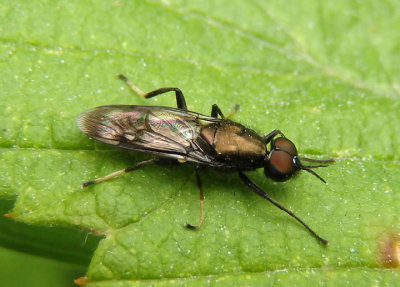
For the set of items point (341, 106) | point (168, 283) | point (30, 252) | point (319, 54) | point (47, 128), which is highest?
point (319, 54)

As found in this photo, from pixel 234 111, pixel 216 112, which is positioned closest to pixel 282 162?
pixel 234 111

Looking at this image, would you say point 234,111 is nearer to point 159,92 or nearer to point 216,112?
point 216,112

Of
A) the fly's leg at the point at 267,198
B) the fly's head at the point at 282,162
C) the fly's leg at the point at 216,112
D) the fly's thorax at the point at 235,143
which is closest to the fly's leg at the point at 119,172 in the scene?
the fly's thorax at the point at 235,143

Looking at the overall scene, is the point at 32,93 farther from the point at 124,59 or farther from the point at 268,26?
the point at 268,26

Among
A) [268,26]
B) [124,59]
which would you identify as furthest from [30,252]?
[268,26]

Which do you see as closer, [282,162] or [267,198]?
[282,162]

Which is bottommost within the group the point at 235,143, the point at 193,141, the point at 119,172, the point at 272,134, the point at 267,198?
the point at 119,172

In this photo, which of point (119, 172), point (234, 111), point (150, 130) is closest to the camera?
point (119, 172)
